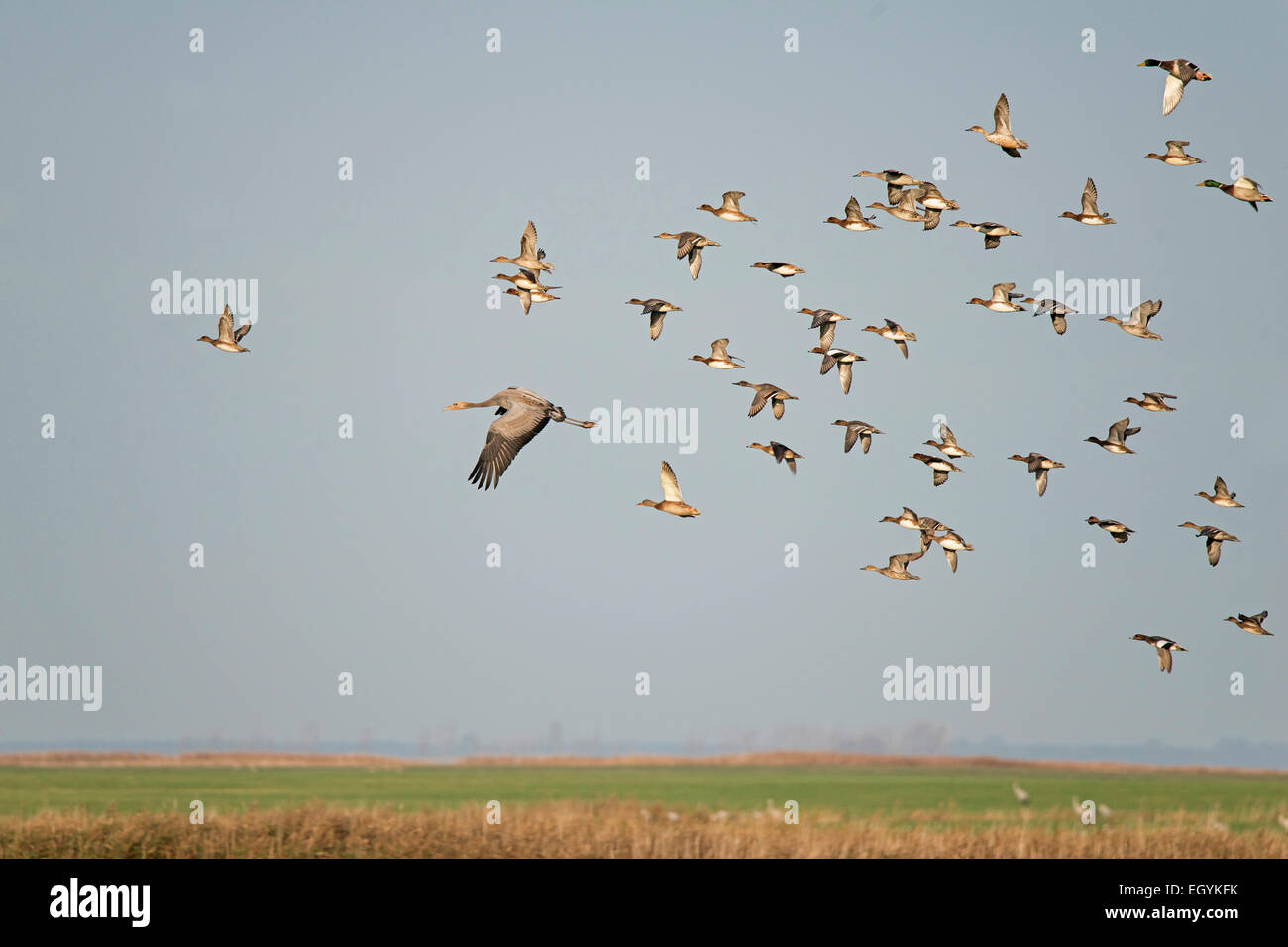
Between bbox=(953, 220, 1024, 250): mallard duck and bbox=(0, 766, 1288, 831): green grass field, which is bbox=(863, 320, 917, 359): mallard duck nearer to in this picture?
bbox=(953, 220, 1024, 250): mallard duck

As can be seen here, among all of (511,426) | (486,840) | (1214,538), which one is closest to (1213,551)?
(1214,538)

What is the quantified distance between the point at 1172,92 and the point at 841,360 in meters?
8.31

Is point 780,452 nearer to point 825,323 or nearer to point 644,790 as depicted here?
point 825,323

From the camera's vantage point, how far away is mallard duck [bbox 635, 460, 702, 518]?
31.7 metres

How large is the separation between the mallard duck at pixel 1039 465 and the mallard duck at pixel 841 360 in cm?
412

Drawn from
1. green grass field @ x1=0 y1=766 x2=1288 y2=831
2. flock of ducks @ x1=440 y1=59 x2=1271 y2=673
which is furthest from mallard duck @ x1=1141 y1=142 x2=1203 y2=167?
green grass field @ x1=0 y1=766 x2=1288 y2=831

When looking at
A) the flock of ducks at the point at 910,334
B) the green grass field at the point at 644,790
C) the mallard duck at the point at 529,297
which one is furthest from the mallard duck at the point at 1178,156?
the green grass field at the point at 644,790

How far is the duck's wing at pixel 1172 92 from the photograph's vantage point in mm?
30109

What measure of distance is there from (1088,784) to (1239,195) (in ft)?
299

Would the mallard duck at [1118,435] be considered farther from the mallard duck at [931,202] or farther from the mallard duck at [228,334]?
the mallard duck at [228,334]

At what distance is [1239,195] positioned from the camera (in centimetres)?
3091

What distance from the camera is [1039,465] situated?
3622 centimetres
